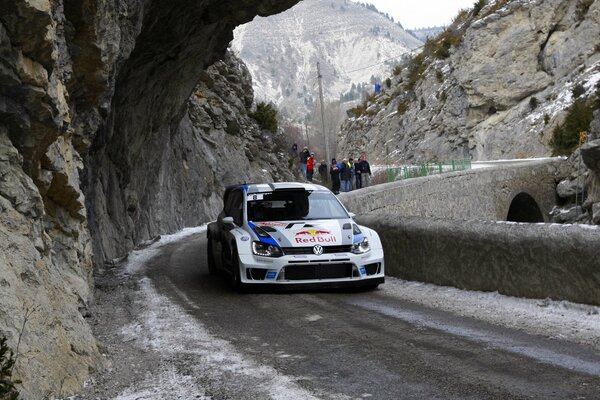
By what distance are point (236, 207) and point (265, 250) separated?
1979mm

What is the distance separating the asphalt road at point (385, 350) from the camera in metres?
5.75

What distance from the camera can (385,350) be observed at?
7.14 m

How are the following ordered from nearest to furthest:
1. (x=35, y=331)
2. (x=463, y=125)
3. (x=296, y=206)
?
1. (x=35, y=331)
2. (x=296, y=206)
3. (x=463, y=125)

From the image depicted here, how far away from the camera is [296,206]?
42.0ft

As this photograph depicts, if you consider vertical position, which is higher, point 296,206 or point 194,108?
point 194,108

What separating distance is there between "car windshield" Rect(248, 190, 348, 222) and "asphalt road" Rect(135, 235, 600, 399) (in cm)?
170

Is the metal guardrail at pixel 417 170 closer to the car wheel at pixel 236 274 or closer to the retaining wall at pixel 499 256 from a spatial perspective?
the retaining wall at pixel 499 256

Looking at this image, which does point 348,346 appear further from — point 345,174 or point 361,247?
point 345,174

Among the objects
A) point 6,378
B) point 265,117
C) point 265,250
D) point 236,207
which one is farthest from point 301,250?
point 265,117

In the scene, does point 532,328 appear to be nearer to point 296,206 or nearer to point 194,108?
point 296,206

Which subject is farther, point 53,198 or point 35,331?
point 53,198

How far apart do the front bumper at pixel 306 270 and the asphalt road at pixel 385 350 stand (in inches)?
9.5

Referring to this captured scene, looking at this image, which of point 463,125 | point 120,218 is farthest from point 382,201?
point 463,125

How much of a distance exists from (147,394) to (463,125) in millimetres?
58024
